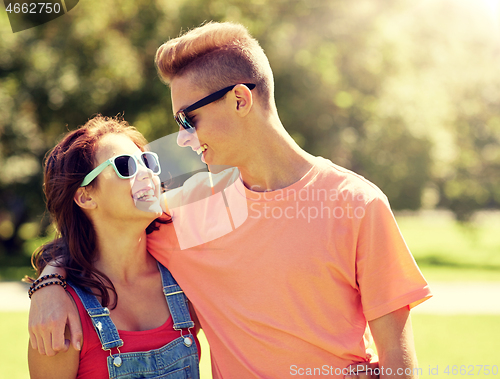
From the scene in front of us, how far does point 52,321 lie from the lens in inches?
85.5

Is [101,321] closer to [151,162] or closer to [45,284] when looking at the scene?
[45,284]

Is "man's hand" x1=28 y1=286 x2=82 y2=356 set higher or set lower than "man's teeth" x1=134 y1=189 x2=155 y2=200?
lower

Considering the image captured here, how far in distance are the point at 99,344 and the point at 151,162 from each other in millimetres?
1042

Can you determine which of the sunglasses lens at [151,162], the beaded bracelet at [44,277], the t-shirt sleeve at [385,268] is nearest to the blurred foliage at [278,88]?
the sunglasses lens at [151,162]

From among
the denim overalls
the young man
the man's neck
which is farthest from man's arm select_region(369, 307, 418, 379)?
the denim overalls

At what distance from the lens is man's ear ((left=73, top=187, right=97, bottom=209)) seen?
2.61 m

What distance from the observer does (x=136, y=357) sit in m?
2.29

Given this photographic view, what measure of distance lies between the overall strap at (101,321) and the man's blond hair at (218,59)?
124 cm

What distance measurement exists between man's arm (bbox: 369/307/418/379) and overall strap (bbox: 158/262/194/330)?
1015 mm

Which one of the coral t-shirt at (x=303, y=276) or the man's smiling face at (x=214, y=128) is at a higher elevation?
the man's smiling face at (x=214, y=128)

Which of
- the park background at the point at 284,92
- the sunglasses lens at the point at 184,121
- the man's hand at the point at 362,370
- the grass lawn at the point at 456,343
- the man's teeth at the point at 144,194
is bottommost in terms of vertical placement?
the grass lawn at the point at 456,343

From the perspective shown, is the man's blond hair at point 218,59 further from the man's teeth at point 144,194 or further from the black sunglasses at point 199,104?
the man's teeth at point 144,194

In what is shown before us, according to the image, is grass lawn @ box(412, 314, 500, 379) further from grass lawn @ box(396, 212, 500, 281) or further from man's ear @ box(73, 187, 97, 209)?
man's ear @ box(73, 187, 97, 209)

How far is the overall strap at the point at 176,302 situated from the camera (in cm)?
250
